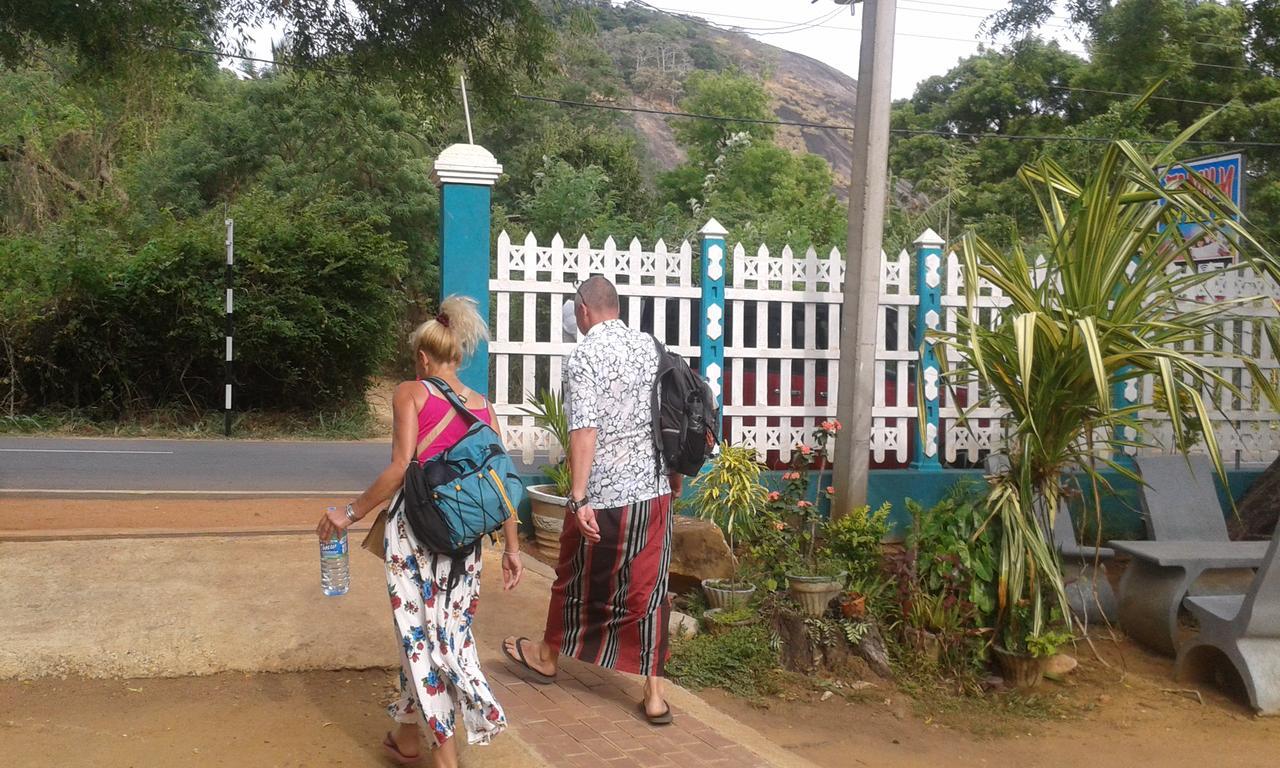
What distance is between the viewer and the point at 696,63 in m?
91.9

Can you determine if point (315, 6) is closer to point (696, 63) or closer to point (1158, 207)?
point (1158, 207)

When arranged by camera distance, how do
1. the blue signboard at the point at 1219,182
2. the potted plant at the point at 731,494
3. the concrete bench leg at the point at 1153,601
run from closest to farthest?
the concrete bench leg at the point at 1153,601 → the potted plant at the point at 731,494 → the blue signboard at the point at 1219,182

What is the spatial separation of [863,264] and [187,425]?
34.8ft

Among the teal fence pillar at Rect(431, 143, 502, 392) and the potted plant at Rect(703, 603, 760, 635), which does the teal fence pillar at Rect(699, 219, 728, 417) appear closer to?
the teal fence pillar at Rect(431, 143, 502, 392)

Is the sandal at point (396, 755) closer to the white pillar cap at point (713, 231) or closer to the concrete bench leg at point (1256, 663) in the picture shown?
the concrete bench leg at point (1256, 663)

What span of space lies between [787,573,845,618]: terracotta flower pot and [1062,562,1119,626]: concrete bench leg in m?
1.50

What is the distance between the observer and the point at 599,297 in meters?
4.52

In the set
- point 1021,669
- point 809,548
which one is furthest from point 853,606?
point 1021,669

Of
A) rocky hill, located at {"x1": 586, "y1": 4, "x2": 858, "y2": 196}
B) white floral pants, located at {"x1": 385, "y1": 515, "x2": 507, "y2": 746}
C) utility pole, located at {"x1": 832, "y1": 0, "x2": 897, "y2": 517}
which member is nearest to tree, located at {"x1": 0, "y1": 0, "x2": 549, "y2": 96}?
utility pole, located at {"x1": 832, "y1": 0, "x2": 897, "y2": 517}

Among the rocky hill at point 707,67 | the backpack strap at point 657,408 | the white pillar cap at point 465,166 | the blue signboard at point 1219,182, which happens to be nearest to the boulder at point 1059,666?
the backpack strap at point 657,408

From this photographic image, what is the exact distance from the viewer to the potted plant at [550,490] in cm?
685

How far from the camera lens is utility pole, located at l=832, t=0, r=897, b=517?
654cm

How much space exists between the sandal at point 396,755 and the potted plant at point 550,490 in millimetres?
2784

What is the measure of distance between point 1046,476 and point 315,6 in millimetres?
5564
